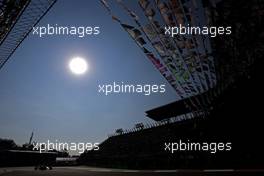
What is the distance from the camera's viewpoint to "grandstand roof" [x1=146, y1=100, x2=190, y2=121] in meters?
55.7

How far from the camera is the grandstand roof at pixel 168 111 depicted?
55.7m

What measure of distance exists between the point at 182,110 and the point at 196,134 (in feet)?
74.1

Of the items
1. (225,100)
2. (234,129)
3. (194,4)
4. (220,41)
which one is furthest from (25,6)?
(234,129)

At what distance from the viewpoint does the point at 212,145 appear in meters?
33.0

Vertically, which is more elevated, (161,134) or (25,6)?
(25,6)

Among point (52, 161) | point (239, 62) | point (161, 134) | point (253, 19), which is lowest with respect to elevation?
point (52, 161)

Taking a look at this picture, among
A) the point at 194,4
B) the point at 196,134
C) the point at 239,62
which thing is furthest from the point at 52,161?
the point at 194,4

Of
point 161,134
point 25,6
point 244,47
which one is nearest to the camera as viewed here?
point 25,6

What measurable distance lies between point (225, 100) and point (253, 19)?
9628 mm

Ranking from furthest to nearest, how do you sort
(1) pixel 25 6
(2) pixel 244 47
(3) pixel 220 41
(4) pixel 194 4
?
(2) pixel 244 47 → (3) pixel 220 41 → (1) pixel 25 6 → (4) pixel 194 4

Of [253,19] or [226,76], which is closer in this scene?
[253,19]

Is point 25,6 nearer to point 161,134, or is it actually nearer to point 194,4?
point 194,4

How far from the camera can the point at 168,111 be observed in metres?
59.5

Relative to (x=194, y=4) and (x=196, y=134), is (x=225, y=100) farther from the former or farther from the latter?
(x=194, y=4)
